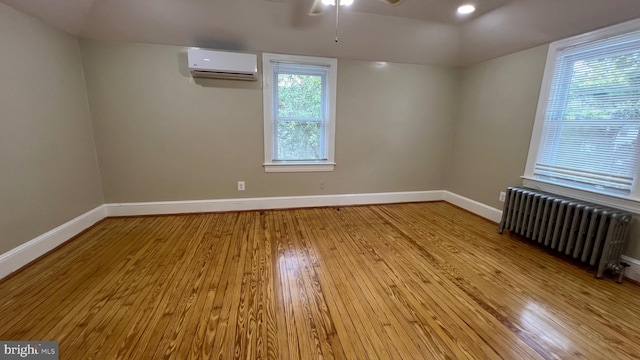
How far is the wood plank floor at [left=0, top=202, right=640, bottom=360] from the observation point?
4.69 feet

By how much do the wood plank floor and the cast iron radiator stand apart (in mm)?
153

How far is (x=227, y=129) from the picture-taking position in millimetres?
3379

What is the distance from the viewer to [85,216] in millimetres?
2875

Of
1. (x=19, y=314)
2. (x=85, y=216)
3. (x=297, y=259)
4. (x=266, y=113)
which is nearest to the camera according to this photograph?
(x=19, y=314)

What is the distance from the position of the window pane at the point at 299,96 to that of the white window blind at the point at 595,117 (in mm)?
2761

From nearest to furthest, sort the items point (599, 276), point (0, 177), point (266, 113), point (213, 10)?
1. point (0, 177)
2. point (599, 276)
3. point (213, 10)
4. point (266, 113)

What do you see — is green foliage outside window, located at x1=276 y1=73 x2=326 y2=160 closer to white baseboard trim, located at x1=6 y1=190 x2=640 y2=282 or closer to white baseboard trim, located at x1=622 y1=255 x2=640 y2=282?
white baseboard trim, located at x1=6 y1=190 x2=640 y2=282

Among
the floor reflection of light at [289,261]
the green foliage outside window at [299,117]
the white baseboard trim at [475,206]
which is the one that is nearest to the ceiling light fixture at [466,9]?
the green foliage outside window at [299,117]

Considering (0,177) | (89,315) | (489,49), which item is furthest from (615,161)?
(0,177)

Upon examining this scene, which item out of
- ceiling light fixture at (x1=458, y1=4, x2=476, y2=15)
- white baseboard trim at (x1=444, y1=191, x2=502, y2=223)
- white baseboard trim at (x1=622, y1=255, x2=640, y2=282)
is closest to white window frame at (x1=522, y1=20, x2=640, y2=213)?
white baseboard trim at (x1=622, y1=255, x2=640, y2=282)

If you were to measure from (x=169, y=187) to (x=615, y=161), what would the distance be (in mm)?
4914

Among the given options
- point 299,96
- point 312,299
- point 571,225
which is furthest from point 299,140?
point 571,225

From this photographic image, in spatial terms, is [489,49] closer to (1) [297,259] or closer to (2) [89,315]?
(1) [297,259]
